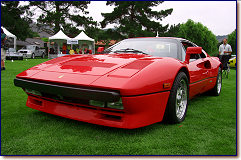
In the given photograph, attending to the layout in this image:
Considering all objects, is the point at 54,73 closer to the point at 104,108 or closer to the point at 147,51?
the point at 104,108

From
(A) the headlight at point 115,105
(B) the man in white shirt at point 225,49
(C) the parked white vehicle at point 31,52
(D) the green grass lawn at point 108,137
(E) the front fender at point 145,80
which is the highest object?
(C) the parked white vehicle at point 31,52

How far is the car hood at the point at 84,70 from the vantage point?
5.98 ft

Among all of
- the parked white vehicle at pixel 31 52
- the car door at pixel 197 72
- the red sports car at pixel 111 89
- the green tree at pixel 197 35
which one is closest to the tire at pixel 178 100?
the red sports car at pixel 111 89

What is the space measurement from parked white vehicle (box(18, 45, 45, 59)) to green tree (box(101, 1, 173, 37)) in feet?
29.2

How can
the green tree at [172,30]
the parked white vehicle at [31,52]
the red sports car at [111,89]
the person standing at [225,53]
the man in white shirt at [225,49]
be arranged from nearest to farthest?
the red sports car at [111,89], the person standing at [225,53], the man in white shirt at [225,49], the parked white vehicle at [31,52], the green tree at [172,30]

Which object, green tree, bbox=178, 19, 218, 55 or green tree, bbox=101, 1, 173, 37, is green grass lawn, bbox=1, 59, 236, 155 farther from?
green tree, bbox=178, 19, 218, 55

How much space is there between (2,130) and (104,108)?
3.22 ft

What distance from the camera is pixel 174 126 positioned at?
7.06 feet

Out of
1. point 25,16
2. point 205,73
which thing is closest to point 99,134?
point 205,73

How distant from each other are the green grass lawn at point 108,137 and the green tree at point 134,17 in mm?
21550

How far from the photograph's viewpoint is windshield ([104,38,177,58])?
2.67m

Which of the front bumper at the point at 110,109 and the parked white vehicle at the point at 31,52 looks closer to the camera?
the front bumper at the point at 110,109

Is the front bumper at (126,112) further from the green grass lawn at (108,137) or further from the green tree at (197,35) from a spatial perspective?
the green tree at (197,35)

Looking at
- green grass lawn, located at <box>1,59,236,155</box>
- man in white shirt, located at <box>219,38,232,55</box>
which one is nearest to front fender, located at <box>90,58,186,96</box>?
green grass lawn, located at <box>1,59,236,155</box>
